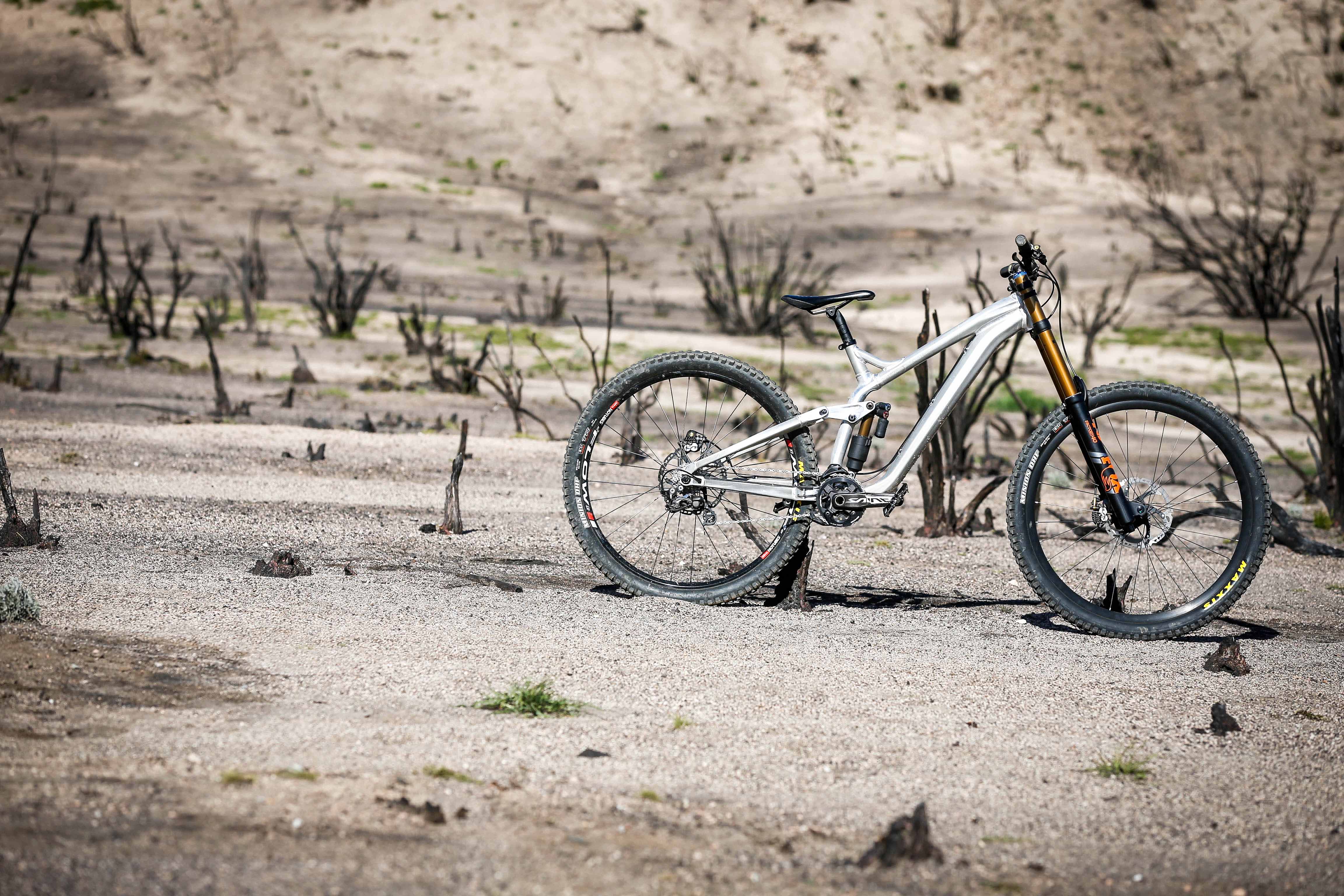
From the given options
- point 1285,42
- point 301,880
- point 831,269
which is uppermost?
point 1285,42

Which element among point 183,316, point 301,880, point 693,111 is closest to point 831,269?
point 183,316

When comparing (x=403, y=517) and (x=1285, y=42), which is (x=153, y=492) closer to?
(x=403, y=517)

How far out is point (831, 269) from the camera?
1029 cm

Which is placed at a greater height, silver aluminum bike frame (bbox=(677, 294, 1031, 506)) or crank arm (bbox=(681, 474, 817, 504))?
silver aluminum bike frame (bbox=(677, 294, 1031, 506))

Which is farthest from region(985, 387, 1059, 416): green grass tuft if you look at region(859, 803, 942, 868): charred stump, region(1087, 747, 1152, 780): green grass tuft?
region(859, 803, 942, 868): charred stump

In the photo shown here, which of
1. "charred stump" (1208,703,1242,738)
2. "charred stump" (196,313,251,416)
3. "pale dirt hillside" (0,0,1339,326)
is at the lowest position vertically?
"charred stump" (1208,703,1242,738)

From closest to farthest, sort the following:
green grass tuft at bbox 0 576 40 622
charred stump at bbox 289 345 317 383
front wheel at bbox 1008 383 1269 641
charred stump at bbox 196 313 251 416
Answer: green grass tuft at bbox 0 576 40 622, front wheel at bbox 1008 383 1269 641, charred stump at bbox 196 313 251 416, charred stump at bbox 289 345 317 383

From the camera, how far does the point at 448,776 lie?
7.37 feet

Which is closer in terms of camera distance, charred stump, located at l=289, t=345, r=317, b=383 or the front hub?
the front hub

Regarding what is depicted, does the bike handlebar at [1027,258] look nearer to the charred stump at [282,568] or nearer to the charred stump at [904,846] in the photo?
the charred stump at [904,846]

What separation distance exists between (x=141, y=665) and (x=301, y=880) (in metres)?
1.08

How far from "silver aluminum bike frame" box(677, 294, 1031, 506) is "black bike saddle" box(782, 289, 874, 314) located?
139 mm

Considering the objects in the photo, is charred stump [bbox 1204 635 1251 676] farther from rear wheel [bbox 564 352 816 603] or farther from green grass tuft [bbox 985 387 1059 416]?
green grass tuft [bbox 985 387 1059 416]

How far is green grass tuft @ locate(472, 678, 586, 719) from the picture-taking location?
2.61 metres
